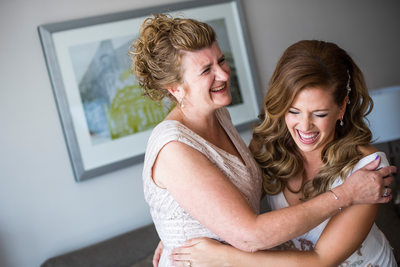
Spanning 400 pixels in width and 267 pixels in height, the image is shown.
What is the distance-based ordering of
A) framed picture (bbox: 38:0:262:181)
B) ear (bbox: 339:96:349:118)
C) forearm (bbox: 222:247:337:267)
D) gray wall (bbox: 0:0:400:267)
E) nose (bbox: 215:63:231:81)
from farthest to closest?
framed picture (bbox: 38:0:262:181) < gray wall (bbox: 0:0:400:267) < ear (bbox: 339:96:349:118) < nose (bbox: 215:63:231:81) < forearm (bbox: 222:247:337:267)

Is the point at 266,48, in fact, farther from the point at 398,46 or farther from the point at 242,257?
the point at 242,257

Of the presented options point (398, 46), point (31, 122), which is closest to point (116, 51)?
point (31, 122)

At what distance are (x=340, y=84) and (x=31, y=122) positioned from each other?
1688mm

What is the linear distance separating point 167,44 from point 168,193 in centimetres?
56

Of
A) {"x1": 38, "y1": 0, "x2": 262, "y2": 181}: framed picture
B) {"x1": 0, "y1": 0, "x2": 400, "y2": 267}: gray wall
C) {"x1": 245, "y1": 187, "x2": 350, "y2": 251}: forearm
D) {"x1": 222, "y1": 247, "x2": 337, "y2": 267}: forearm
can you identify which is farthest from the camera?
{"x1": 38, "y1": 0, "x2": 262, "y2": 181}: framed picture

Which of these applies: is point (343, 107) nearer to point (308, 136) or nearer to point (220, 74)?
point (308, 136)

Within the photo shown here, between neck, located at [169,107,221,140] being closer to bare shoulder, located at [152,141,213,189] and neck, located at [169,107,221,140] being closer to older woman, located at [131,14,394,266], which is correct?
older woman, located at [131,14,394,266]

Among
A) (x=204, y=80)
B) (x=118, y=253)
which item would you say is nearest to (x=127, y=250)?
(x=118, y=253)

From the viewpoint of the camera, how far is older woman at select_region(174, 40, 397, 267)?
1550 millimetres

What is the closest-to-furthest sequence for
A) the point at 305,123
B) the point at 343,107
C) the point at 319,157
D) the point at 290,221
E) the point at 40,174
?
1. the point at 290,221
2. the point at 305,123
3. the point at 343,107
4. the point at 319,157
5. the point at 40,174

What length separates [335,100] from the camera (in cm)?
169

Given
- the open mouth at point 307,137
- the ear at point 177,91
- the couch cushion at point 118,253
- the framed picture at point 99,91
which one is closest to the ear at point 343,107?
the open mouth at point 307,137

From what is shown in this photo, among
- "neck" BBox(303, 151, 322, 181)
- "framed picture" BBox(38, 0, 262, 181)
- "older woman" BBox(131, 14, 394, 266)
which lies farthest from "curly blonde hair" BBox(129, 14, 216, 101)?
"framed picture" BBox(38, 0, 262, 181)

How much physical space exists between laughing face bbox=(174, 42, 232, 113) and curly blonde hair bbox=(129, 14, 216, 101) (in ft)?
0.09
